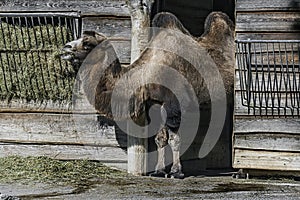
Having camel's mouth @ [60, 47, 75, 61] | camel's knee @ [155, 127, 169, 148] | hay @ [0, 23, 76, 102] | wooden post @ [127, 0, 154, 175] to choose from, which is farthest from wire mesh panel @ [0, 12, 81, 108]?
camel's knee @ [155, 127, 169, 148]

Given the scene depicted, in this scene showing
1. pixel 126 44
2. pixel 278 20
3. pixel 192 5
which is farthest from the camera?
pixel 192 5

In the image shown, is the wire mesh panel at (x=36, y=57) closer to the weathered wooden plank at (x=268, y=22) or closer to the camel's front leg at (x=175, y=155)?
the camel's front leg at (x=175, y=155)

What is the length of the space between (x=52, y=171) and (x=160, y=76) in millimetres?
1404

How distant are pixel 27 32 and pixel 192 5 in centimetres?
253

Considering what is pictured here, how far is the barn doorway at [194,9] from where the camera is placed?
9.72m

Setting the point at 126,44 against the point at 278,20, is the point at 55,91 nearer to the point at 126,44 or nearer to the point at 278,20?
Result: the point at 126,44

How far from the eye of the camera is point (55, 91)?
332 inches

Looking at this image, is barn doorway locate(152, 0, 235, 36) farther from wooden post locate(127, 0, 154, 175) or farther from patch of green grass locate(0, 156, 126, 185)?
patch of green grass locate(0, 156, 126, 185)

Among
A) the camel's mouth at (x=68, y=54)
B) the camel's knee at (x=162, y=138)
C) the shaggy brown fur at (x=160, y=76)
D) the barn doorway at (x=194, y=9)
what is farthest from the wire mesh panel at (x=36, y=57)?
the barn doorway at (x=194, y=9)

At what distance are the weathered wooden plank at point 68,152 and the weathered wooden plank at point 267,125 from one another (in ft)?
4.13

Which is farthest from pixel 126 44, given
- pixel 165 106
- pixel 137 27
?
pixel 165 106

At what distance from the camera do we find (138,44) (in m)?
8.23

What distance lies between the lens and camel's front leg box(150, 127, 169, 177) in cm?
823

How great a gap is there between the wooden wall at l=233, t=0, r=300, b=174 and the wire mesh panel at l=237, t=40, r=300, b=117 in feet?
0.27
